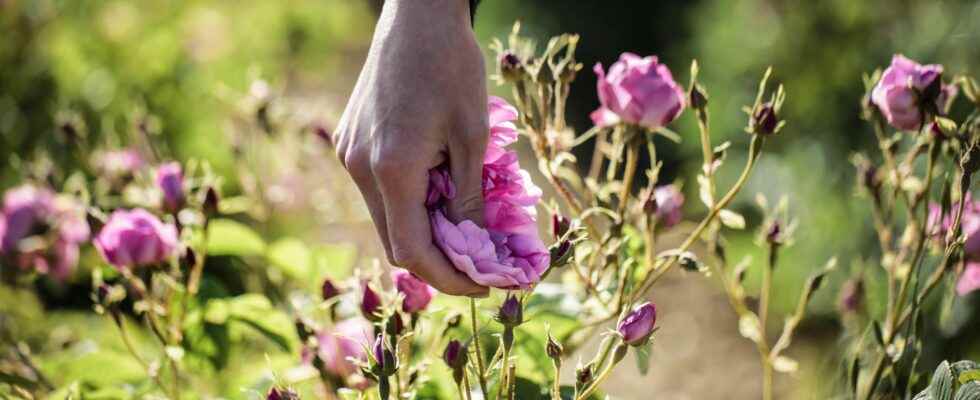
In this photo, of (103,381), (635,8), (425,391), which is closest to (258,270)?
(103,381)

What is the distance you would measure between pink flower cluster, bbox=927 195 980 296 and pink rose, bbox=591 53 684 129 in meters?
0.25

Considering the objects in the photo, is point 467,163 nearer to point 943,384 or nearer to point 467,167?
point 467,167

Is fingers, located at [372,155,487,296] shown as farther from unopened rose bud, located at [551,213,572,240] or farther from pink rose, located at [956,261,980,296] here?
pink rose, located at [956,261,980,296]

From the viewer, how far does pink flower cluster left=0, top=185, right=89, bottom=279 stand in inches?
52.2

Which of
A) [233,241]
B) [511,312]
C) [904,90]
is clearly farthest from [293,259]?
[904,90]

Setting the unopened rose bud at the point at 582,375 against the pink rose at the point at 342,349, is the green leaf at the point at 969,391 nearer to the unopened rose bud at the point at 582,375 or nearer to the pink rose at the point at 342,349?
the unopened rose bud at the point at 582,375

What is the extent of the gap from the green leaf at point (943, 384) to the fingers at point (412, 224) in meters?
0.34

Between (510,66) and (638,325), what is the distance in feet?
0.90

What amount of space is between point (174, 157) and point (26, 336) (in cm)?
80

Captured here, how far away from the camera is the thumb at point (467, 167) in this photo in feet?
2.27

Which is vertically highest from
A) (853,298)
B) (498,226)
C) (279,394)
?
(498,226)

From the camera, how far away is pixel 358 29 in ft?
17.4

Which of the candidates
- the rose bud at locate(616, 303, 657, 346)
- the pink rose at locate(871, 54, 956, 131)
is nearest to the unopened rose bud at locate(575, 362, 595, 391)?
the rose bud at locate(616, 303, 657, 346)

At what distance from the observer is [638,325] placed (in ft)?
2.55
